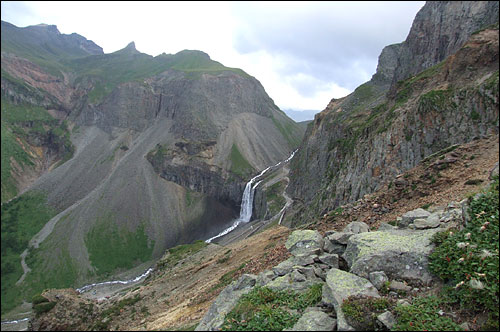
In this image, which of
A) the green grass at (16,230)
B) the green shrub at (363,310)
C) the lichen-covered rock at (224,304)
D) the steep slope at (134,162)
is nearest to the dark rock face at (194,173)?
the steep slope at (134,162)

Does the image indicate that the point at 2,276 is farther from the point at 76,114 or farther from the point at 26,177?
the point at 76,114

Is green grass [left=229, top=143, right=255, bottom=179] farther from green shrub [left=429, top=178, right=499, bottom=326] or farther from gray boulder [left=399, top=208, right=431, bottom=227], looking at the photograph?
green shrub [left=429, top=178, right=499, bottom=326]

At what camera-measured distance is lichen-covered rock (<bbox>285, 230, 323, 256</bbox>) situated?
1380cm

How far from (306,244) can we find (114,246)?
10361 centimetres

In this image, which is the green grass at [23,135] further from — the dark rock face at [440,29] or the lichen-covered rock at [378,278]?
the dark rock face at [440,29]

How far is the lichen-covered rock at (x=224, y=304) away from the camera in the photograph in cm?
1038

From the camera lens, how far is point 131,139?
151 m

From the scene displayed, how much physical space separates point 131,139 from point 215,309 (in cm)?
15405

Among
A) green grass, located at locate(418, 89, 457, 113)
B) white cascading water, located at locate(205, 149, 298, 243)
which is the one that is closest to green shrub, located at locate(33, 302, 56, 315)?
green grass, located at locate(418, 89, 457, 113)

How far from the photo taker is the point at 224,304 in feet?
38.0

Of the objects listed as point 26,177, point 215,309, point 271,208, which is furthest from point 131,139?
point 215,309

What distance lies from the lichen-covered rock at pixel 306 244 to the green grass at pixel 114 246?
96.5 meters

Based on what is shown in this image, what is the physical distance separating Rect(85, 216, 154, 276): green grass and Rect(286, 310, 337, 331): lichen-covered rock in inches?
3968

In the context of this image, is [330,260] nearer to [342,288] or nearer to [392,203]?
[342,288]
